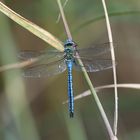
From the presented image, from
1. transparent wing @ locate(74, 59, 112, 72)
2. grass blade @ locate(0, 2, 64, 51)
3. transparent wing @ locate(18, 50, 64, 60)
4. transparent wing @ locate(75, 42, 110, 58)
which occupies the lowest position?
grass blade @ locate(0, 2, 64, 51)

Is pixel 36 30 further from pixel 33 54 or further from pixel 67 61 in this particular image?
pixel 67 61

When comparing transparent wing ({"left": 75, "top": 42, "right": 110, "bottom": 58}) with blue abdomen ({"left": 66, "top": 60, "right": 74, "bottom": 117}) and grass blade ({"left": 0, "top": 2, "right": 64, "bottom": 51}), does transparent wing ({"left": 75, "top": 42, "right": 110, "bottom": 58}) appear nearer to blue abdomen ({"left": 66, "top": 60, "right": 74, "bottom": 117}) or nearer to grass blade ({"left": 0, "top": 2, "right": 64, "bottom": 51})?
blue abdomen ({"left": 66, "top": 60, "right": 74, "bottom": 117})

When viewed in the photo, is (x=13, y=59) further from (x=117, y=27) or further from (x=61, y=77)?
(x=117, y=27)

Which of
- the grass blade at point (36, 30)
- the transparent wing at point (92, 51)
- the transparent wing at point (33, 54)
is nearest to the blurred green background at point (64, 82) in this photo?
the transparent wing at point (33, 54)

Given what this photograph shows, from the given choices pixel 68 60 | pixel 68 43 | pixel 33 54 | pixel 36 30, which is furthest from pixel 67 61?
pixel 36 30

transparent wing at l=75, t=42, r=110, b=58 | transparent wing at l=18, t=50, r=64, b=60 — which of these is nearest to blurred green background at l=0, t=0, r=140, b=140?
transparent wing at l=18, t=50, r=64, b=60

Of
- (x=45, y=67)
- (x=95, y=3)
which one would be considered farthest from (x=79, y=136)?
(x=95, y=3)

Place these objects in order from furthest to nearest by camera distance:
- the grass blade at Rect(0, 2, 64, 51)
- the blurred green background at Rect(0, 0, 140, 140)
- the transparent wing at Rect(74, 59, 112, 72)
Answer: the blurred green background at Rect(0, 0, 140, 140)
the transparent wing at Rect(74, 59, 112, 72)
the grass blade at Rect(0, 2, 64, 51)
